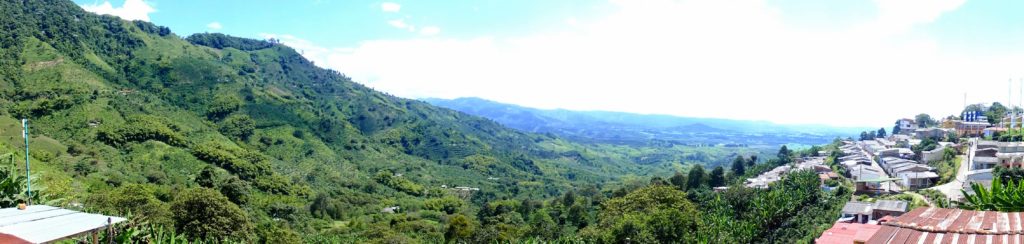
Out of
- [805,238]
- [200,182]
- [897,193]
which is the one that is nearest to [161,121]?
[200,182]

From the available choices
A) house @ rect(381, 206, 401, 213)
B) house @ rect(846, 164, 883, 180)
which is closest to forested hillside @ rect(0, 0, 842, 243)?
house @ rect(381, 206, 401, 213)

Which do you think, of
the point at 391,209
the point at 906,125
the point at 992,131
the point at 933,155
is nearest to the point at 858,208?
the point at 933,155

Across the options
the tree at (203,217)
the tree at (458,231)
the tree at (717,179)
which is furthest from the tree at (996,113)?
the tree at (203,217)

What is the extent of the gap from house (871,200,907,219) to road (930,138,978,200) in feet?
11.3

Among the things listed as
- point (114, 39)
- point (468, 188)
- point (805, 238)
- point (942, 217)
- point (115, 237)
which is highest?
point (114, 39)

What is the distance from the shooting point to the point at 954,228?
32.4 ft

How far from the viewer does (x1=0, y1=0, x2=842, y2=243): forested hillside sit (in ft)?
114

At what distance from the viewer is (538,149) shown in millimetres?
151750

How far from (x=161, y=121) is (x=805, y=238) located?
63085 mm

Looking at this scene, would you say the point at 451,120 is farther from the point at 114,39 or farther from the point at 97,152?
the point at 97,152

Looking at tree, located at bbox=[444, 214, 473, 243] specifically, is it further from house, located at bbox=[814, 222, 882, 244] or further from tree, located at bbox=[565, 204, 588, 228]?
house, located at bbox=[814, 222, 882, 244]

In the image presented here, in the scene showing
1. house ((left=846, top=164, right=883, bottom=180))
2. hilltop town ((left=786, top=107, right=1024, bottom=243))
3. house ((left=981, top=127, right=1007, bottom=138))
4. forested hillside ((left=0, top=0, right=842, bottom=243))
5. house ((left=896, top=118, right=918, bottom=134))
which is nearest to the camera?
hilltop town ((left=786, top=107, right=1024, bottom=243))

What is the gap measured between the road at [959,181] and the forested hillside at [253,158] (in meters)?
7.38

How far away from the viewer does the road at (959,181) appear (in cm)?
3516
